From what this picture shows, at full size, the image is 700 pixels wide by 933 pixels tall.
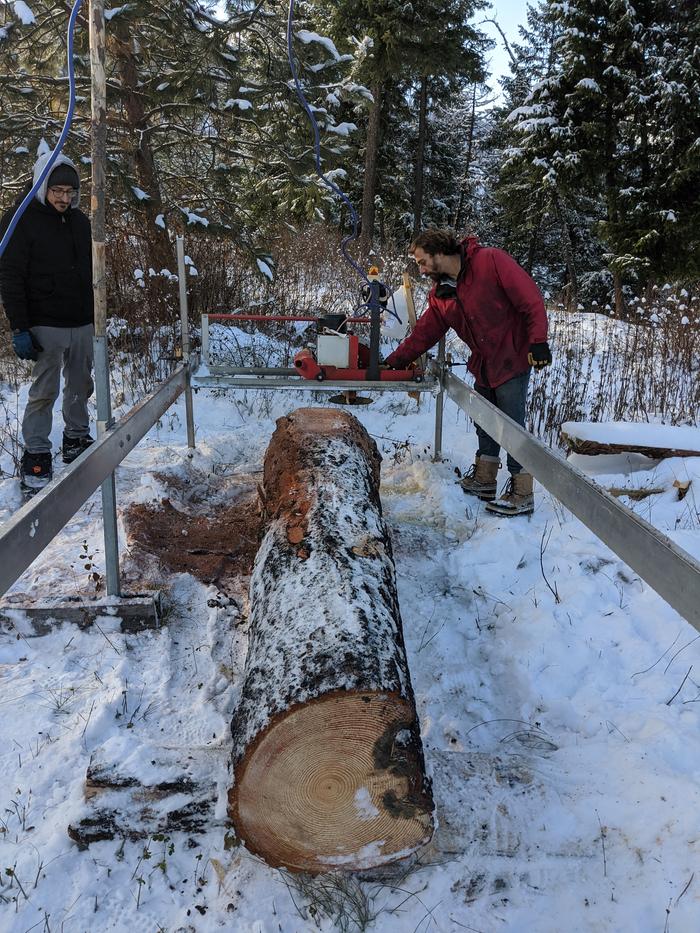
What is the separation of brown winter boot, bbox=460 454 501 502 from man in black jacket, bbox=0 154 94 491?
9.84 ft

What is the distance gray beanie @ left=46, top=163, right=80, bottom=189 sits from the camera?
4012 millimetres

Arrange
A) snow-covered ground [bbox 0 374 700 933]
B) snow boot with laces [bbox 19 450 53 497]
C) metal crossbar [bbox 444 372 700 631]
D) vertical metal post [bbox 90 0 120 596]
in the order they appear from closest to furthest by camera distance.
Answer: metal crossbar [bbox 444 372 700 631] → snow-covered ground [bbox 0 374 700 933] → vertical metal post [bbox 90 0 120 596] → snow boot with laces [bbox 19 450 53 497]

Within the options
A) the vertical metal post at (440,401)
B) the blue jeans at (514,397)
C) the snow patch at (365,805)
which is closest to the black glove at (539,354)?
the blue jeans at (514,397)

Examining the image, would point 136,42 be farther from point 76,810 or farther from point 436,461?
point 76,810

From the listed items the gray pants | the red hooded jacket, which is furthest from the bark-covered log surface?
the gray pants

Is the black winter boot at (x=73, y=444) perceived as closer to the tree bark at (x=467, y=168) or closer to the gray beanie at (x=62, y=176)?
the gray beanie at (x=62, y=176)

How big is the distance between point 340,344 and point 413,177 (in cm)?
1842

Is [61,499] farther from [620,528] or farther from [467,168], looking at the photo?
[467,168]

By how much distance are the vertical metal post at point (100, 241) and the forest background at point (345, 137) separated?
14.0 ft

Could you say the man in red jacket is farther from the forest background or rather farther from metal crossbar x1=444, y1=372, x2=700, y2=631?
the forest background

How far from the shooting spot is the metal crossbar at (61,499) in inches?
59.1

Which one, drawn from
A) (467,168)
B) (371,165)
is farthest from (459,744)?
(467,168)

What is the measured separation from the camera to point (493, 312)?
12.8ft

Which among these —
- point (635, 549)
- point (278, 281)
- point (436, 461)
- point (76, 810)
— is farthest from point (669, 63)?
point (76, 810)
